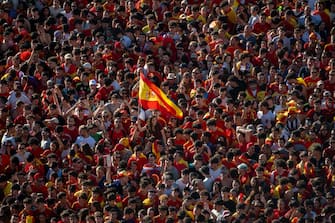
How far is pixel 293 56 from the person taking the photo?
27062 mm

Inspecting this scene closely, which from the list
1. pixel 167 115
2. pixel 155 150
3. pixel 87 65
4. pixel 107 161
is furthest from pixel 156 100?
pixel 87 65

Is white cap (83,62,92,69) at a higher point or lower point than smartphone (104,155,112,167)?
higher

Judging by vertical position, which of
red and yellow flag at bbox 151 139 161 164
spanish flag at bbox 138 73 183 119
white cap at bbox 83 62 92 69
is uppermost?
spanish flag at bbox 138 73 183 119

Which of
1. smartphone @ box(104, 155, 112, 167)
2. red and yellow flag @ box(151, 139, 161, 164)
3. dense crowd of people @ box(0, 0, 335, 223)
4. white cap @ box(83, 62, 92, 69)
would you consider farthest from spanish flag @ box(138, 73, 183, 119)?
white cap @ box(83, 62, 92, 69)

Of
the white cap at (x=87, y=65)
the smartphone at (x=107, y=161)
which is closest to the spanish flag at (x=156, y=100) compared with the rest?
the smartphone at (x=107, y=161)

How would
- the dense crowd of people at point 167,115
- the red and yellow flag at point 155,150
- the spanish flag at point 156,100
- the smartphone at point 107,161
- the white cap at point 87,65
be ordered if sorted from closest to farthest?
the dense crowd of people at point 167,115
the smartphone at point 107,161
the red and yellow flag at point 155,150
the spanish flag at point 156,100
the white cap at point 87,65

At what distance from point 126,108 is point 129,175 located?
7.10 feet

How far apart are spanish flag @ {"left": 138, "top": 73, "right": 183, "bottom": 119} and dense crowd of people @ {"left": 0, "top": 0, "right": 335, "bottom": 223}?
0.12 meters

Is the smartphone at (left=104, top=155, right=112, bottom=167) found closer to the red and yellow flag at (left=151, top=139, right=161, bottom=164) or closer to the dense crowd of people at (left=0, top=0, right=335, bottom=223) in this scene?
the dense crowd of people at (left=0, top=0, right=335, bottom=223)

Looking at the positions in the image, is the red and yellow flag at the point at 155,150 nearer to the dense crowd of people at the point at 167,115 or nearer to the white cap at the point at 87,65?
the dense crowd of people at the point at 167,115

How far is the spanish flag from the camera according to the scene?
25.0 m

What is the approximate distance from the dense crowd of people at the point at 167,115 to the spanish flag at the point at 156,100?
0.12 meters

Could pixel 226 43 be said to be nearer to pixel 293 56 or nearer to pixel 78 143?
pixel 293 56

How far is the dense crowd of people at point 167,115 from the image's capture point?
2327 cm
